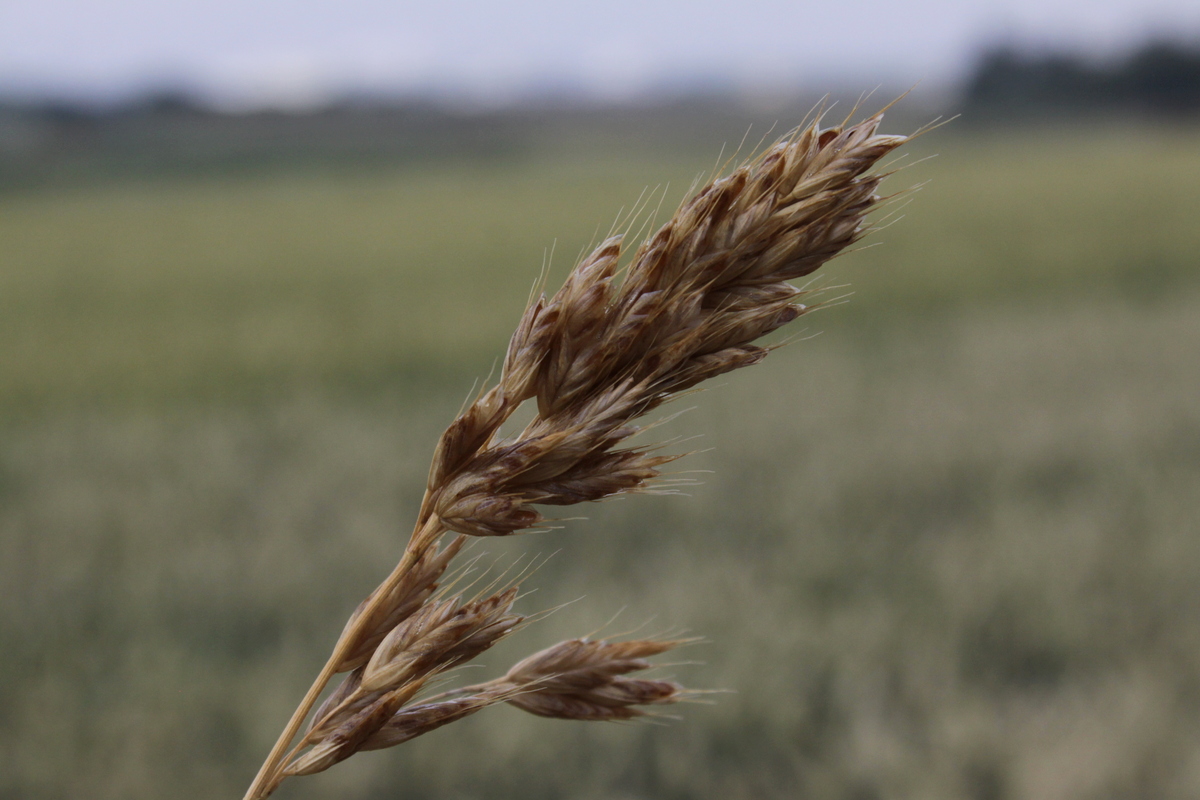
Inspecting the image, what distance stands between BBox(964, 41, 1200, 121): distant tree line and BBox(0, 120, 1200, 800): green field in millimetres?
45510

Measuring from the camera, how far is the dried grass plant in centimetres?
56

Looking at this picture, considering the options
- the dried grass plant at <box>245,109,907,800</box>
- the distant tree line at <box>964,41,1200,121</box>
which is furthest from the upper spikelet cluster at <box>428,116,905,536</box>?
the distant tree line at <box>964,41,1200,121</box>

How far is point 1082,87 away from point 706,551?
64386 millimetres

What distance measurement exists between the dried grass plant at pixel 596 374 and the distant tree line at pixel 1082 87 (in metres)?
58.7

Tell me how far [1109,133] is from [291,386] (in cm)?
6476

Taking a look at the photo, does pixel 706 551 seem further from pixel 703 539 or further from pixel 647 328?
pixel 647 328

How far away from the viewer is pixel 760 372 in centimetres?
1031

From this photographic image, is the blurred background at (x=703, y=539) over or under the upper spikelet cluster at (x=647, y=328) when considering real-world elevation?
under

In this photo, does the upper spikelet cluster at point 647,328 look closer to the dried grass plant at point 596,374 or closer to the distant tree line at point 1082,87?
the dried grass plant at point 596,374

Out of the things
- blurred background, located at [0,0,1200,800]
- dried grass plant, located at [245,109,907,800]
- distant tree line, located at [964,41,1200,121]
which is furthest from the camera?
distant tree line, located at [964,41,1200,121]

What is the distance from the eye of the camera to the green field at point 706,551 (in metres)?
3.48

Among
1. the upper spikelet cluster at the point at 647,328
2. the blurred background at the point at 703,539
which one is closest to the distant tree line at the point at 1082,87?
the blurred background at the point at 703,539

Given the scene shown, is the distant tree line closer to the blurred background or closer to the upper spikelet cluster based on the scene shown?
the blurred background

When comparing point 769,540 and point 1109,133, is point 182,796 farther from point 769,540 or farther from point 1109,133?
point 1109,133
